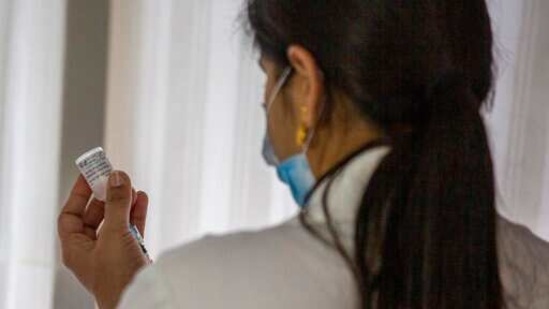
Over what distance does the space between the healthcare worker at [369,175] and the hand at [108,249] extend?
0.65 ft

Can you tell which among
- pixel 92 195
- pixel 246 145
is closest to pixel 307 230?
pixel 92 195

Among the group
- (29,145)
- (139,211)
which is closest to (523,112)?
(139,211)

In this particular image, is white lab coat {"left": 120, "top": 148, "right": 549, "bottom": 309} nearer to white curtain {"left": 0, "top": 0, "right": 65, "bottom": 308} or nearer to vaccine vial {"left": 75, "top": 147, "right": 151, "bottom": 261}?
vaccine vial {"left": 75, "top": 147, "right": 151, "bottom": 261}

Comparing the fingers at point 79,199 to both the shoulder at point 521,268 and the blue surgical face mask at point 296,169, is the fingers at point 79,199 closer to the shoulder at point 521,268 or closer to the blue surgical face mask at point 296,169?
the blue surgical face mask at point 296,169

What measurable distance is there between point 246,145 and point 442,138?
26.1 inches

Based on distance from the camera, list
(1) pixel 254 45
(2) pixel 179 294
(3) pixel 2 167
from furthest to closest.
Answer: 1. (3) pixel 2 167
2. (1) pixel 254 45
3. (2) pixel 179 294

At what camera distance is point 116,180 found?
911 mm

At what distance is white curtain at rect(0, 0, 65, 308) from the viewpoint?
1.24 meters

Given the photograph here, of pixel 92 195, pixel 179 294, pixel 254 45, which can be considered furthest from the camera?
pixel 92 195

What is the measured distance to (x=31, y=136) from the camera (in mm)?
1258

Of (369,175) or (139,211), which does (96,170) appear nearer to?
(139,211)

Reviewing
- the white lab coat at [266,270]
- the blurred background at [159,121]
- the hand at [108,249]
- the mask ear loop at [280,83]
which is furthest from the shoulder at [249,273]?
the blurred background at [159,121]

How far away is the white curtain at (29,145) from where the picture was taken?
1235mm

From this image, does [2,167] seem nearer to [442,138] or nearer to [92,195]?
→ [92,195]
